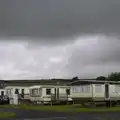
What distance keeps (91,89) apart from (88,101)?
1.60 metres

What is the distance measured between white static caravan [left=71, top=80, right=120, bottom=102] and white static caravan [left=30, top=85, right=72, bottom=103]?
14.6ft

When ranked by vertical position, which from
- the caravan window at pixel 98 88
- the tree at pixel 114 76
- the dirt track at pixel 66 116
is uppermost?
the tree at pixel 114 76

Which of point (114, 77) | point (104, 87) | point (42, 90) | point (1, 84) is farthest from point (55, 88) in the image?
point (114, 77)

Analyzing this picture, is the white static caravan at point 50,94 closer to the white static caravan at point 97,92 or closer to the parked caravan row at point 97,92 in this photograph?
the white static caravan at point 97,92

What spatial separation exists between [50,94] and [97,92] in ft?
32.9

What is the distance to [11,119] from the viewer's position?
884 inches

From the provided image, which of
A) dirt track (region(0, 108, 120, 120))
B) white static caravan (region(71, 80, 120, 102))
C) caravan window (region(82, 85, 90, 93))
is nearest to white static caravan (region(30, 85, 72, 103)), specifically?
white static caravan (region(71, 80, 120, 102))

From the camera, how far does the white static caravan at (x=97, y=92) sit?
42562 millimetres

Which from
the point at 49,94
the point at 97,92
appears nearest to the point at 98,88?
the point at 97,92

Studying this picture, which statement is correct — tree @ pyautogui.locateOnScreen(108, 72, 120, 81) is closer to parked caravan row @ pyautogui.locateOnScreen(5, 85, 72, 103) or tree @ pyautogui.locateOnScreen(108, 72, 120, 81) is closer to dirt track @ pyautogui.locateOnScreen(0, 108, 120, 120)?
parked caravan row @ pyautogui.locateOnScreen(5, 85, 72, 103)

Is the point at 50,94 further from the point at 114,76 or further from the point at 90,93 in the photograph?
the point at 114,76

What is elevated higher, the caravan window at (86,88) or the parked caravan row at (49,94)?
the caravan window at (86,88)

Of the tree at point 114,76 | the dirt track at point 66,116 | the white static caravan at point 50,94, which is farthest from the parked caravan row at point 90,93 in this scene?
the tree at point 114,76

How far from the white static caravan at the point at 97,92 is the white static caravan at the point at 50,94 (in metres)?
4.44
